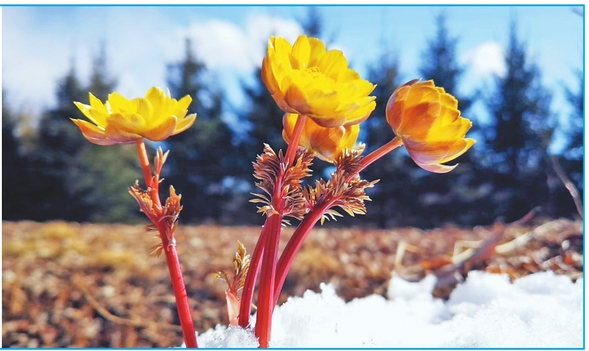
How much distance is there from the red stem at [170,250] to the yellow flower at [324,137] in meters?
0.10

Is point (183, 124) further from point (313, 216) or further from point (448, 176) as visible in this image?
point (448, 176)

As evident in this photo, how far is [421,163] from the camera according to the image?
0.36m

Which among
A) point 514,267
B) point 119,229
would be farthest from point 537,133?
point 119,229

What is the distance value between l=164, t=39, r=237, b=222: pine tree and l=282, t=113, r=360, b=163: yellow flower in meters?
1.87

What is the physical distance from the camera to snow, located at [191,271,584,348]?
52 centimetres

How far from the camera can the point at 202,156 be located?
2520mm

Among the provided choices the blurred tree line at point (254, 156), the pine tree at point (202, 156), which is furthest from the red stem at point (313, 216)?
the pine tree at point (202, 156)

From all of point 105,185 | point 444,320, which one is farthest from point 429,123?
point 105,185

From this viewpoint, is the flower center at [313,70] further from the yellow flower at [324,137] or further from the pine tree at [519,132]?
the pine tree at [519,132]

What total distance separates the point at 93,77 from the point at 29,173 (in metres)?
0.42

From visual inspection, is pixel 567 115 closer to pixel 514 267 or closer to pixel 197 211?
pixel 514 267

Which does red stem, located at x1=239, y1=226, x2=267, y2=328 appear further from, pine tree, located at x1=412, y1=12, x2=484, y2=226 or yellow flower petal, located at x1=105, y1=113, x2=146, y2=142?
pine tree, located at x1=412, y1=12, x2=484, y2=226

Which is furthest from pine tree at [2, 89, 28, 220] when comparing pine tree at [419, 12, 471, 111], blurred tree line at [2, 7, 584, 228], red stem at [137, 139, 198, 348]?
red stem at [137, 139, 198, 348]

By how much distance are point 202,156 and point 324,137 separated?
2.19m
